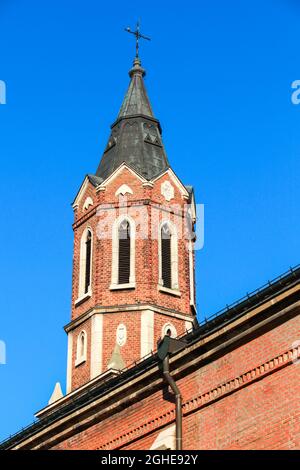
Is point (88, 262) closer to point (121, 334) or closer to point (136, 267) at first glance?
point (136, 267)

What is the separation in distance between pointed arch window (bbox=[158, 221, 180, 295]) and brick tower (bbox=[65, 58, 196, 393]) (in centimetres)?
4

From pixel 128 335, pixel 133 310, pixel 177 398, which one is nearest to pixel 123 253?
pixel 133 310

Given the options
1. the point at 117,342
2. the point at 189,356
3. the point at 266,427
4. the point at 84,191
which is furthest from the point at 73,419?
the point at 84,191

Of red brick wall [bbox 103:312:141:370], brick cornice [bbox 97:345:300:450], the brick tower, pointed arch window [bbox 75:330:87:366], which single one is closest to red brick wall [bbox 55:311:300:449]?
brick cornice [bbox 97:345:300:450]

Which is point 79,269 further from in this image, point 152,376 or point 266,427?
point 266,427

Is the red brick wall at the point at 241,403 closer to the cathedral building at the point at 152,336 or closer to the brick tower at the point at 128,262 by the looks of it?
the cathedral building at the point at 152,336

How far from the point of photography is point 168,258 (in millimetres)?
42062

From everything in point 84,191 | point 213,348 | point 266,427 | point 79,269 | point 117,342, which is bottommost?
point 266,427

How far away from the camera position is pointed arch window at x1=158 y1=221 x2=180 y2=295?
41375 millimetres

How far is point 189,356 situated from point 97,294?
17.6m

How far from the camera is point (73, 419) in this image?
27172 mm

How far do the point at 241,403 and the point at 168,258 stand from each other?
20.5 m

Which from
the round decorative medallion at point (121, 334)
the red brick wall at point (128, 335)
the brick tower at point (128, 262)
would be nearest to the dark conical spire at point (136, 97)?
the brick tower at point (128, 262)
